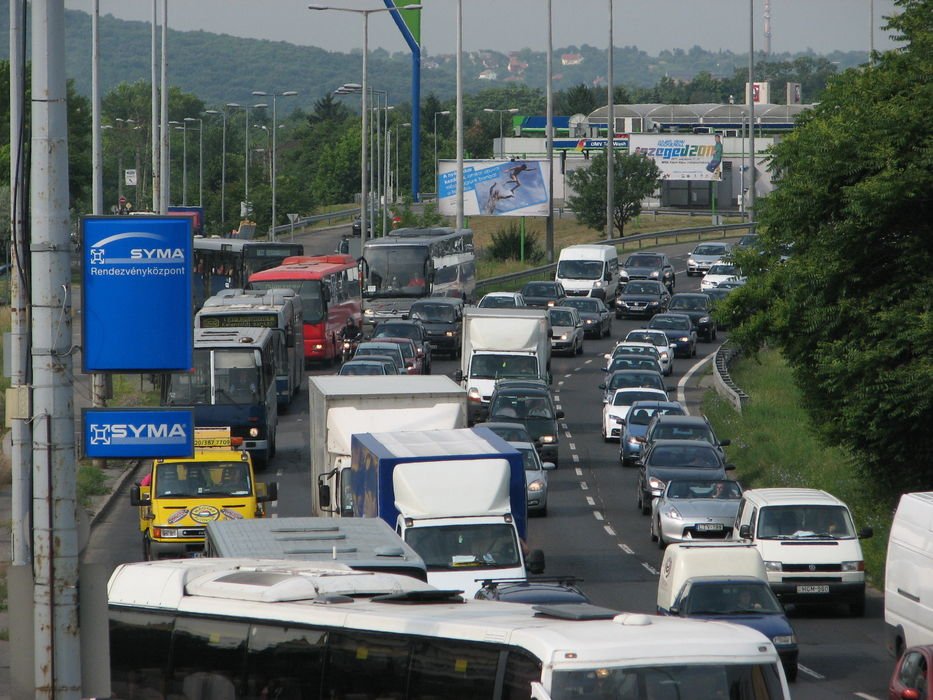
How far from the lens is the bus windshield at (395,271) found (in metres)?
59.3

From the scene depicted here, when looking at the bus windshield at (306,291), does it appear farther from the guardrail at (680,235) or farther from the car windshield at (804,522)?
the car windshield at (804,522)

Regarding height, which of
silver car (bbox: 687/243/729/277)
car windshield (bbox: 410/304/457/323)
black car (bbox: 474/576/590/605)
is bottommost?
black car (bbox: 474/576/590/605)

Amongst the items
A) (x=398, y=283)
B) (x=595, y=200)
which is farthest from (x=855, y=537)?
(x=595, y=200)

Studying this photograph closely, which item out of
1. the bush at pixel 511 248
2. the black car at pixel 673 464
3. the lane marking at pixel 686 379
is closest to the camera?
the black car at pixel 673 464

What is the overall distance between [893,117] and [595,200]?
73.8 metres

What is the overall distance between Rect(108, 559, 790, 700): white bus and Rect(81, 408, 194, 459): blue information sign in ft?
6.14

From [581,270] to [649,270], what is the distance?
19.4 ft

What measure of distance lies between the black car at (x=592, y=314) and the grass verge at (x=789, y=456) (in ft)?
38.1

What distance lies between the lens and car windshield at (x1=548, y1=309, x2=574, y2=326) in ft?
184

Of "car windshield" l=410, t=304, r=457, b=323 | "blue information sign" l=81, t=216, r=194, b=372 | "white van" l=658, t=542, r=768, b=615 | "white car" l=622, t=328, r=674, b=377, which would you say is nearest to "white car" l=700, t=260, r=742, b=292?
"white car" l=622, t=328, r=674, b=377

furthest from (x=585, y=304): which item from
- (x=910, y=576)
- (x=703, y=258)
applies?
(x=910, y=576)

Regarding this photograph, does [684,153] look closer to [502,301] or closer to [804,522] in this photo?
[502,301]

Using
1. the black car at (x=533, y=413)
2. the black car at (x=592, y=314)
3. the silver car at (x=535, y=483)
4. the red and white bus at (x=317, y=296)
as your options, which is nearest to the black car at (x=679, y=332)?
the black car at (x=592, y=314)

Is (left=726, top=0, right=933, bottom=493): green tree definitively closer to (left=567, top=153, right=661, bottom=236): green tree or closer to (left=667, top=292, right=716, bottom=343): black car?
(left=667, top=292, right=716, bottom=343): black car
